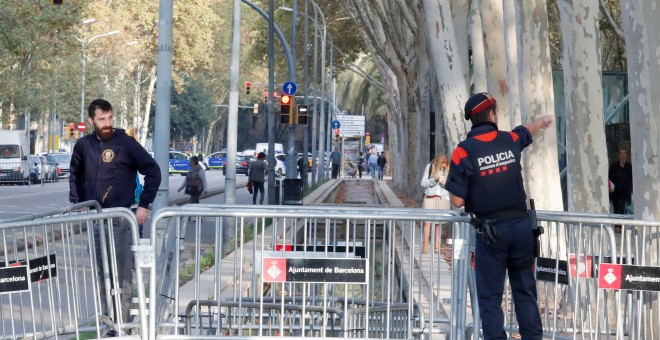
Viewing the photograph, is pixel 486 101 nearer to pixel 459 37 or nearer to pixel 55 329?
pixel 55 329

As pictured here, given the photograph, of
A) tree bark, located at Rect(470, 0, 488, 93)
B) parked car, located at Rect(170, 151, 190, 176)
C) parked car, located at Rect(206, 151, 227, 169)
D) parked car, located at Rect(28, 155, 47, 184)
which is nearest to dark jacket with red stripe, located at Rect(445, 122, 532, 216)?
tree bark, located at Rect(470, 0, 488, 93)

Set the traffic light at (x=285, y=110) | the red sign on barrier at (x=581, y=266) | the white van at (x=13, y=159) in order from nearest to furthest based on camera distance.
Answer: the red sign on barrier at (x=581, y=266)
the traffic light at (x=285, y=110)
the white van at (x=13, y=159)

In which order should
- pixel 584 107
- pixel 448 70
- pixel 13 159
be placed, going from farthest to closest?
pixel 13 159
pixel 448 70
pixel 584 107

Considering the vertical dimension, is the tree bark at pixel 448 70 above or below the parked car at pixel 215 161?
above

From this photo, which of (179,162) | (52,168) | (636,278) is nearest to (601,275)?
(636,278)

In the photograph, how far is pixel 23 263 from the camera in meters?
7.78

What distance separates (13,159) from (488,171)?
50672 mm

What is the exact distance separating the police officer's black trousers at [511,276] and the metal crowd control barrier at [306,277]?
455 millimetres

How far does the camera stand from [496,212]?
822 centimetres

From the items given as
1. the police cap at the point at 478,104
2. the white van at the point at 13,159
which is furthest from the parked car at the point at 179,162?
the police cap at the point at 478,104

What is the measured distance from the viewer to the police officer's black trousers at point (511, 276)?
8.19m

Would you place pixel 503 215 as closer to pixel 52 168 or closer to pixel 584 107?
pixel 584 107

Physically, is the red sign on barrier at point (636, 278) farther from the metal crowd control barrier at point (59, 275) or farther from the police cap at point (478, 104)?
the metal crowd control barrier at point (59, 275)

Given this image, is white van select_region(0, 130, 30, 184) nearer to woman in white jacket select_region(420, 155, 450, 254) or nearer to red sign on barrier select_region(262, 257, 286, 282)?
woman in white jacket select_region(420, 155, 450, 254)
